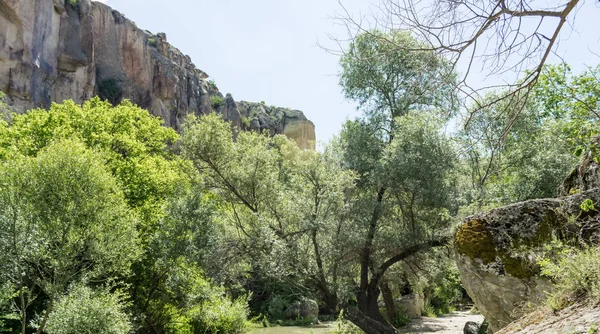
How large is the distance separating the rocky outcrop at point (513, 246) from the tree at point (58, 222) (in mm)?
11272

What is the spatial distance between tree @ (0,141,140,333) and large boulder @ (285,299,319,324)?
1492 centimetres

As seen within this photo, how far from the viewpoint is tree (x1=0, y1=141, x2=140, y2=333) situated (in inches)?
496

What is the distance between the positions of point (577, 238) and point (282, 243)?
801cm

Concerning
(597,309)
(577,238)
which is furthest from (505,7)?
(577,238)

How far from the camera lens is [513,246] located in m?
5.54

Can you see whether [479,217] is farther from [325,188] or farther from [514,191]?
[514,191]

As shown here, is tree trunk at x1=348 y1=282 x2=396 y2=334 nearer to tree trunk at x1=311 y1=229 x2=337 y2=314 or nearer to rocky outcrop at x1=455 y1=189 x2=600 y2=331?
tree trunk at x1=311 y1=229 x2=337 y2=314

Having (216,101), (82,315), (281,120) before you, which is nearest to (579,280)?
(82,315)

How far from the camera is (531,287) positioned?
517 centimetres

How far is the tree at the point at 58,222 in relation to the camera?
12586mm

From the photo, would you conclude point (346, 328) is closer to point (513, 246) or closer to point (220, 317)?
point (220, 317)

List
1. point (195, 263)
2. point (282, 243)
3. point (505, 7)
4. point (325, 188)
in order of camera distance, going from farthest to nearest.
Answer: point (195, 263)
point (325, 188)
point (282, 243)
point (505, 7)

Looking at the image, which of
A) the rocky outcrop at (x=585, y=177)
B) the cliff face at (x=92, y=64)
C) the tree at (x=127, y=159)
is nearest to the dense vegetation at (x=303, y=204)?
the tree at (x=127, y=159)

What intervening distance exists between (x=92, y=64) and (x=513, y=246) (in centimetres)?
4102
